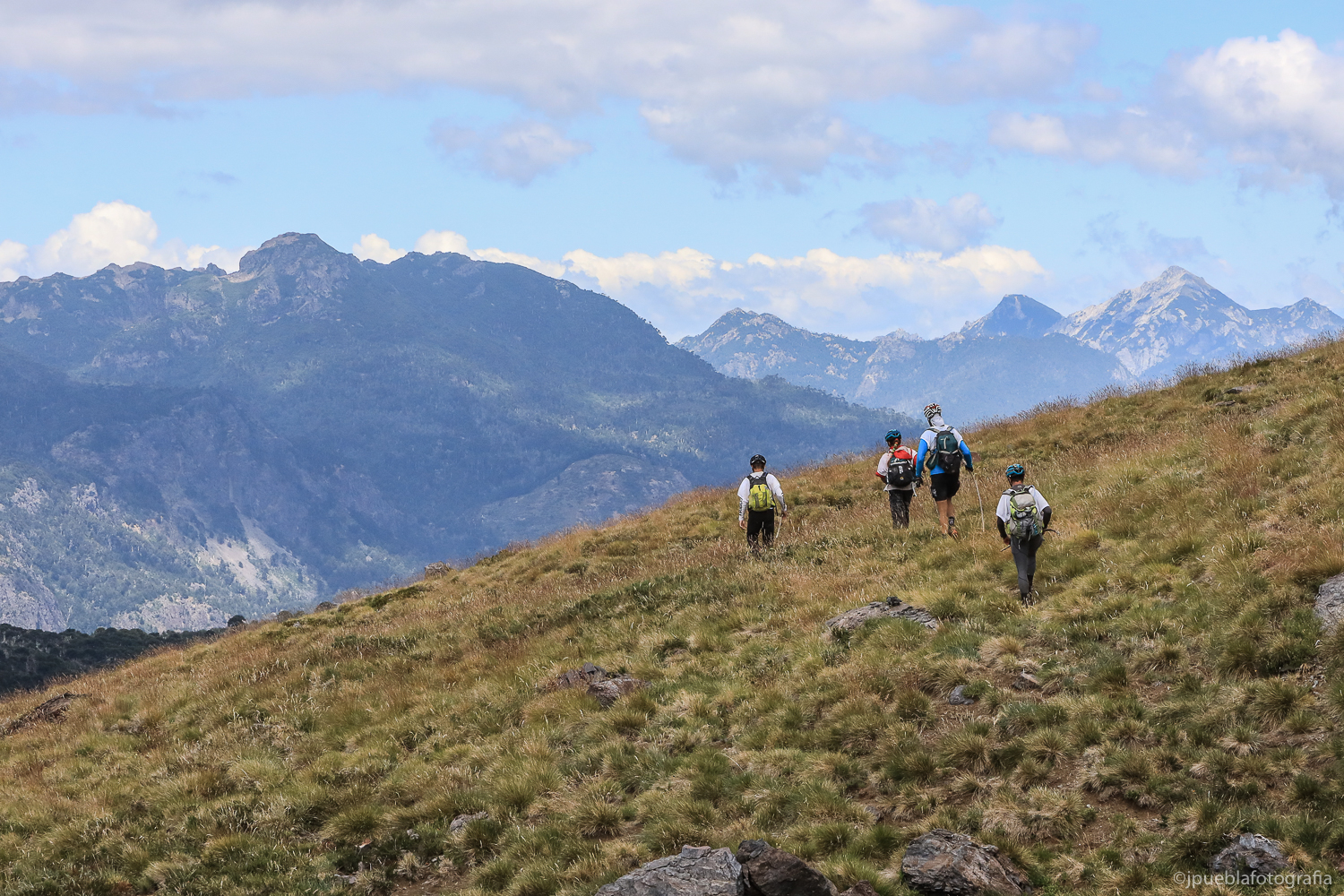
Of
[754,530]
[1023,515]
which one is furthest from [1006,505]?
[754,530]

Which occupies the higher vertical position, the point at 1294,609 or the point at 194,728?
the point at 1294,609

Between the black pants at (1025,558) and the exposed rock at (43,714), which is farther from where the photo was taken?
the exposed rock at (43,714)

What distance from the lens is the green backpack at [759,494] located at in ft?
63.7

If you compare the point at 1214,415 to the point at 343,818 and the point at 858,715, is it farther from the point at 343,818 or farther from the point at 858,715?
the point at 343,818

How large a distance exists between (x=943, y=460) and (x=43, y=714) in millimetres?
17857

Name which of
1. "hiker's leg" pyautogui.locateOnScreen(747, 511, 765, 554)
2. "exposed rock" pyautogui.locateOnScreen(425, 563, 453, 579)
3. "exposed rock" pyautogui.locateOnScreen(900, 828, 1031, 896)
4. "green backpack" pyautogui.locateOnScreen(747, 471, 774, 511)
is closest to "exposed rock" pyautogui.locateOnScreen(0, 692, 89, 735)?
"exposed rock" pyautogui.locateOnScreen(425, 563, 453, 579)

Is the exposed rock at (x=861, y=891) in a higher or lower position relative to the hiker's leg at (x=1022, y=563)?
lower

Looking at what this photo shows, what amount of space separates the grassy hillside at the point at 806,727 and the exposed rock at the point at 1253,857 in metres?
0.18

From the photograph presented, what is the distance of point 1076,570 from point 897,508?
5.39 m

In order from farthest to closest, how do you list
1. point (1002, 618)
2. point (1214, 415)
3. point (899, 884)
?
point (1214, 415) < point (1002, 618) < point (899, 884)

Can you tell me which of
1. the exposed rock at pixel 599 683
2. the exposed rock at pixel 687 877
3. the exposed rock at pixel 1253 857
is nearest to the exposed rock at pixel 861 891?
the exposed rock at pixel 687 877

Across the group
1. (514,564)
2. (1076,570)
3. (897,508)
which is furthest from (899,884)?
(514,564)

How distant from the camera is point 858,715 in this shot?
11.8 meters

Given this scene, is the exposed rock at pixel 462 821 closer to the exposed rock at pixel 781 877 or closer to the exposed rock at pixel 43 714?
the exposed rock at pixel 781 877
